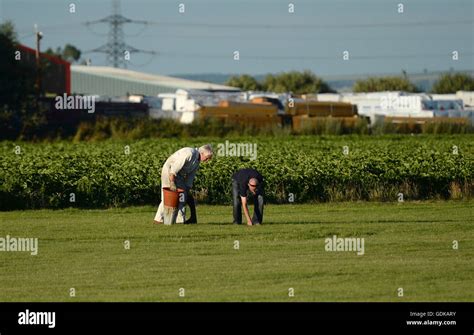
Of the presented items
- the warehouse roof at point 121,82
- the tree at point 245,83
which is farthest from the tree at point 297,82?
the warehouse roof at point 121,82

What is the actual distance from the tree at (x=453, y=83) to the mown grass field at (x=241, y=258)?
113 metres

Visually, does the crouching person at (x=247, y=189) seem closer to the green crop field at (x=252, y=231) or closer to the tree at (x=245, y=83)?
the green crop field at (x=252, y=231)

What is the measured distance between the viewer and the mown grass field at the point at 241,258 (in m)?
16.4

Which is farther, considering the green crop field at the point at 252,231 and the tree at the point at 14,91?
the tree at the point at 14,91

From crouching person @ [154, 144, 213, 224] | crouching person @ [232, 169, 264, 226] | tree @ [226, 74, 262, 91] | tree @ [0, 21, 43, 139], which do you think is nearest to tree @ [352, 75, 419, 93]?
tree @ [226, 74, 262, 91]

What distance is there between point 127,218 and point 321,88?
126 metres

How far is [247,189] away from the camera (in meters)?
23.5

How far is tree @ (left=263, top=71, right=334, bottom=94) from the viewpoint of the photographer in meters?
152

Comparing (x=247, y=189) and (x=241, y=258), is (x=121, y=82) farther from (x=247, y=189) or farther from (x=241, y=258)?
(x=241, y=258)

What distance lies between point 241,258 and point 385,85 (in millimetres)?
124476

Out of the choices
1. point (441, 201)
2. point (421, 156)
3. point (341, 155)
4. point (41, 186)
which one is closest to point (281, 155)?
point (341, 155)

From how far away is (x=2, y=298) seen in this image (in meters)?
16.2
